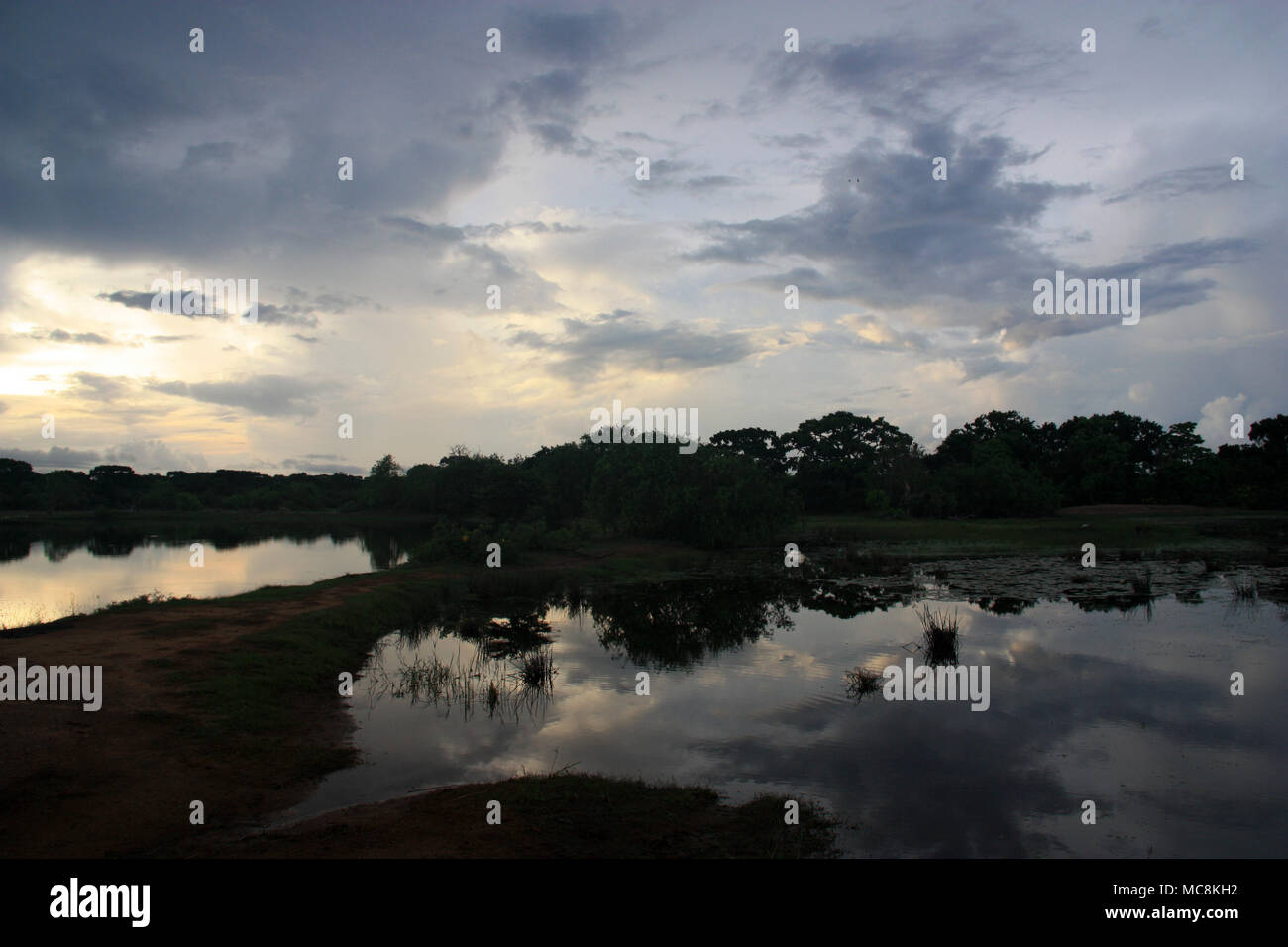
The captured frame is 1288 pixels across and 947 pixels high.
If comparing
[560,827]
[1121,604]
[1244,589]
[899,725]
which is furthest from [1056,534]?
[560,827]

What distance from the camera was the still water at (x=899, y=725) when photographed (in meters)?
7.20

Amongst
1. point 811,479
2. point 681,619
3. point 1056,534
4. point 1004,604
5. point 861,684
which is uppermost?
point 811,479

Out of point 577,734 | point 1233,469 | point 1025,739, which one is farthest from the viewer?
point 1233,469

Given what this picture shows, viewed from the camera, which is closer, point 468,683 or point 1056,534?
point 468,683

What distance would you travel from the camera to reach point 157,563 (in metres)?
37.3

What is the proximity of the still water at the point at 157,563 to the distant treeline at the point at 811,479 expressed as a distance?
8582 mm

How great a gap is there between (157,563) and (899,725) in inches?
1561

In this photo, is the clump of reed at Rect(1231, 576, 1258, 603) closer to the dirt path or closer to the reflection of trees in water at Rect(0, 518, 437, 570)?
the dirt path

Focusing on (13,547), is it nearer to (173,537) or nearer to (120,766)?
(173,537)

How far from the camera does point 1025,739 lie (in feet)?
31.0

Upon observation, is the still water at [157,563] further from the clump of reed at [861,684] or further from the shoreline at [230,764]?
the clump of reed at [861,684]
